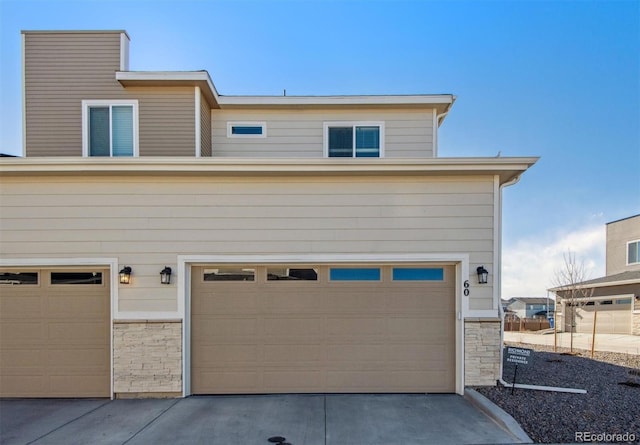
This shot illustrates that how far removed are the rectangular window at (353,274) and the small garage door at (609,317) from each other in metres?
17.3

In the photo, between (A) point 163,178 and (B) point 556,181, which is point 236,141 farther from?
(B) point 556,181

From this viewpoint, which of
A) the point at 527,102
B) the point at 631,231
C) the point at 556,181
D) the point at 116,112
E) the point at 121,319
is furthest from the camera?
the point at 631,231

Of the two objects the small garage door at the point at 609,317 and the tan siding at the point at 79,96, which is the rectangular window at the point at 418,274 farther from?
the small garage door at the point at 609,317

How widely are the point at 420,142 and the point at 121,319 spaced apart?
6956 millimetres

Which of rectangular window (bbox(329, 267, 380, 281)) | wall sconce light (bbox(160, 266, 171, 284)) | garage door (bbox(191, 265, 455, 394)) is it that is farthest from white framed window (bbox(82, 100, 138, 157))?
rectangular window (bbox(329, 267, 380, 281))

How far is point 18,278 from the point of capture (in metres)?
5.96

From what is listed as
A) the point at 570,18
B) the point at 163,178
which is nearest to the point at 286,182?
the point at 163,178

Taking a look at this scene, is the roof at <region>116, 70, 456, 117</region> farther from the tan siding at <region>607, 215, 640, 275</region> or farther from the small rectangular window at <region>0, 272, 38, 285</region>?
the tan siding at <region>607, 215, 640, 275</region>

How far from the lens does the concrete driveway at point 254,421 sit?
14.0 feet

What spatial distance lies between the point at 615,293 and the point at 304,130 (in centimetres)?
1812

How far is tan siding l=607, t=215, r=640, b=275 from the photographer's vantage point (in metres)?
19.9

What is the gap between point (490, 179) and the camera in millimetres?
5934

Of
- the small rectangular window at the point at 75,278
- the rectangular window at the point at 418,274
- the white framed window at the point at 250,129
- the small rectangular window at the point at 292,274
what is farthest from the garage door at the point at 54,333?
the rectangular window at the point at 418,274

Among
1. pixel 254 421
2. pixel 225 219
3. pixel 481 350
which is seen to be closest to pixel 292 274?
pixel 225 219
